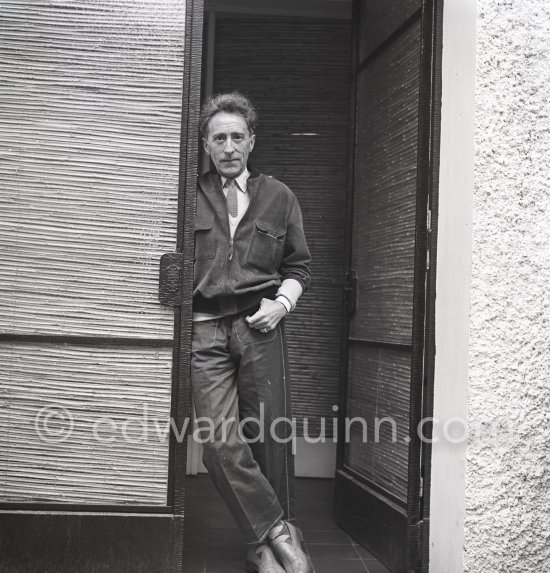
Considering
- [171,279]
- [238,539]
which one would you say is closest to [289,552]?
[238,539]

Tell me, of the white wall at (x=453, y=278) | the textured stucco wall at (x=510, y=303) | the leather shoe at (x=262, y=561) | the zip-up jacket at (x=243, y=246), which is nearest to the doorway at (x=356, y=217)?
the white wall at (x=453, y=278)

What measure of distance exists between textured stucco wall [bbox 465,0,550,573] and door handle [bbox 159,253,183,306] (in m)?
1.14

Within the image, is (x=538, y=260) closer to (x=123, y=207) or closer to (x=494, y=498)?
(x=494, y=498)

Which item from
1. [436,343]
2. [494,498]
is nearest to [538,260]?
[436,343]

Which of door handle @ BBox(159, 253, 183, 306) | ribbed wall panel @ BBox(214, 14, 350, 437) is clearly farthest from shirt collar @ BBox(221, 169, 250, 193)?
ribbed wall panel @ BBox(214, 14, 350, 437)

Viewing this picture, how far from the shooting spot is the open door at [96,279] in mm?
3119

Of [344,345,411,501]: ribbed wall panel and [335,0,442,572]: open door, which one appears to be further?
[344,345,411,501]: ribbed wall panel

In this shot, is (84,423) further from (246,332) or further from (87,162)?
(87,162)

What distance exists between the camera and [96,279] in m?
3.16

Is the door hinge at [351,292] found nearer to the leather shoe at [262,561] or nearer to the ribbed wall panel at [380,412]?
the ribbed wall panel at [380,412]

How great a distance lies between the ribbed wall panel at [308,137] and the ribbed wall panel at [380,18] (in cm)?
116

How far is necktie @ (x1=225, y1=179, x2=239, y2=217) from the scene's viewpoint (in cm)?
345

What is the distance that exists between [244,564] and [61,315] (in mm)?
1399

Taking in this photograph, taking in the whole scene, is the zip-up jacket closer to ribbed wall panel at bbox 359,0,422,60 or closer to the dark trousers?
the dark trousers
